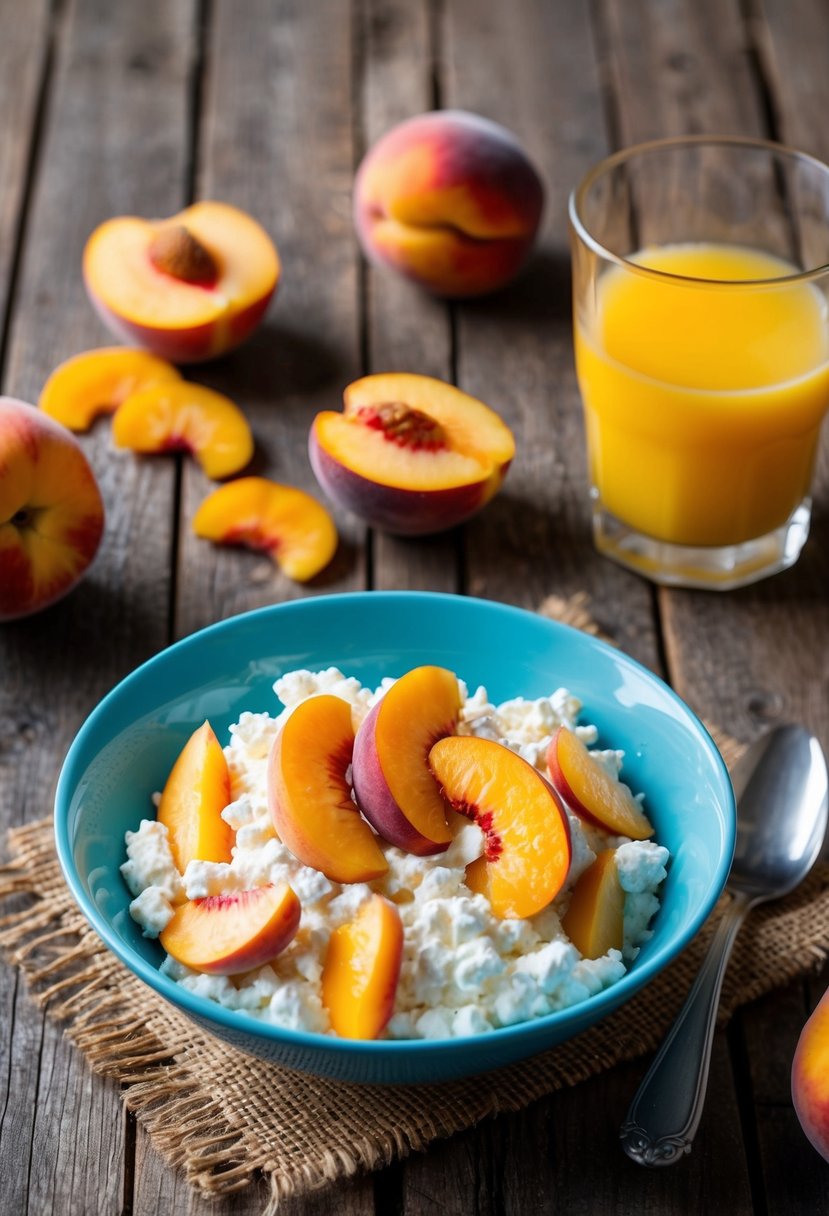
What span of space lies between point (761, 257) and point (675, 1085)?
3.40ft

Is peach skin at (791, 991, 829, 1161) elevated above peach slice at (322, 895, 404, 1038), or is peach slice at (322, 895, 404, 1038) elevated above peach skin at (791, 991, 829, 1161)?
peach slice at (322, 895, 404, 1038)

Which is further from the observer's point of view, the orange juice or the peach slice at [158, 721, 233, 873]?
the orange juice

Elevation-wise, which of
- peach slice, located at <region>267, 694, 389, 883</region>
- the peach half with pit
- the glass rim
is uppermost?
the glass rim

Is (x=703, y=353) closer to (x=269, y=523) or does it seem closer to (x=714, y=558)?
(x=714, y=558)

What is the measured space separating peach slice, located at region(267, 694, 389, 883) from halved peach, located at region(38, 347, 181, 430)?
2.58 feet

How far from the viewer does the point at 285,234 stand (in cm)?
211

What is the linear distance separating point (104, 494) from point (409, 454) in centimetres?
40

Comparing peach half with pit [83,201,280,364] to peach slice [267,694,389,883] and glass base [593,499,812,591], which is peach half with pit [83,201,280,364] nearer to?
glass base [593,499,812,591]

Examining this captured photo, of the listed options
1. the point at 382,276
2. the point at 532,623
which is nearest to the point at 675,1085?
the point at 532,623

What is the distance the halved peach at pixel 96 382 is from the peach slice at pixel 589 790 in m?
0.89

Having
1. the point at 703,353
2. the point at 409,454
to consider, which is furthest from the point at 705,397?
the point at 409,454

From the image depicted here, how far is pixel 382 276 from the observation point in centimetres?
206

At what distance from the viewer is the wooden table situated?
1.12m

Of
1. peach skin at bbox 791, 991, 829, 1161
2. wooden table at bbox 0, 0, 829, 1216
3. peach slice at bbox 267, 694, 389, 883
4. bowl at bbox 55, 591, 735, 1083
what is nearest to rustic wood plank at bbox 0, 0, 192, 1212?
wooden table at bbox 0, 0, 829, 1216
